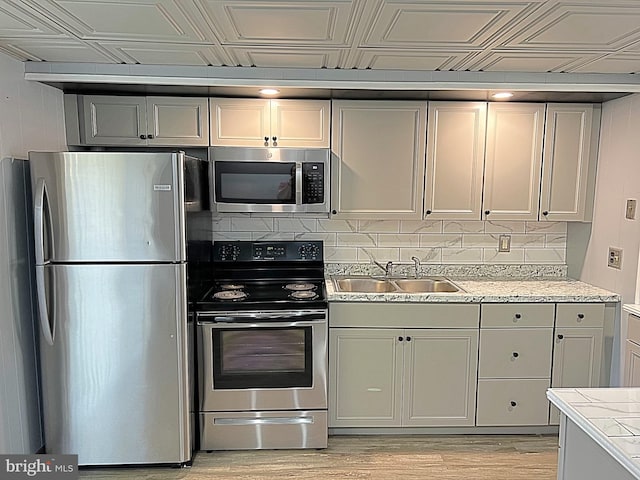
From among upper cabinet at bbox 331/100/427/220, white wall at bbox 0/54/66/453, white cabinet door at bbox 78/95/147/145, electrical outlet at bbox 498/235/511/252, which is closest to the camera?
white wall at bbox 0/54/66/453

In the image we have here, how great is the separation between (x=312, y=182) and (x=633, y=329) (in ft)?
6.61

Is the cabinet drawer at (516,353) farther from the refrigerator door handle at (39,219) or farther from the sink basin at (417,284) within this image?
the refrigerator door handle at (39,219)

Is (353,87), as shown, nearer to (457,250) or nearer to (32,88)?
(457,250)

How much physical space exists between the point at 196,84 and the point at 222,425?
1975 mm

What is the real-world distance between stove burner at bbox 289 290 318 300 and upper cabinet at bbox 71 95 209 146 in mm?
1122

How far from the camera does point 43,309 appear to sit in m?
2.39

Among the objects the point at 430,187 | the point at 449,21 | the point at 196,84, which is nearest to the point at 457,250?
the point at 430,187

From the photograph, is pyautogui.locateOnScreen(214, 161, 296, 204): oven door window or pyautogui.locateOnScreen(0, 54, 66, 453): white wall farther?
pyautogui.locateOnScreen(214, 161, 296, 204): oven door window

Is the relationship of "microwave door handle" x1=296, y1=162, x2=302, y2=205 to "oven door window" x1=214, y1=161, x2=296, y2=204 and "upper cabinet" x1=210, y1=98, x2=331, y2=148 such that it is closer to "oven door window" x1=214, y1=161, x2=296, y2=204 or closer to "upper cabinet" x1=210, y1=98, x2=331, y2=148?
"oven door window" x1=214, y1=161, x2=296, y2=204

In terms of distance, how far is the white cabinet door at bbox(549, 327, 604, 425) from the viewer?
9.42ft

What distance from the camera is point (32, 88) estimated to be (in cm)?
A: 256

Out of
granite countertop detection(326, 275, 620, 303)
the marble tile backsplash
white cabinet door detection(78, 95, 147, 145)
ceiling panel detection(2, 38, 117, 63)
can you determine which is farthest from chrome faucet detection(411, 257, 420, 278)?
ceiling panel detection(2, 38, 117, 63)

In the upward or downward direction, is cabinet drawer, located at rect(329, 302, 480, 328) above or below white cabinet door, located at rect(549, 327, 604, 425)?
above

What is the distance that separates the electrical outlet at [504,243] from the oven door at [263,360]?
1.53m
